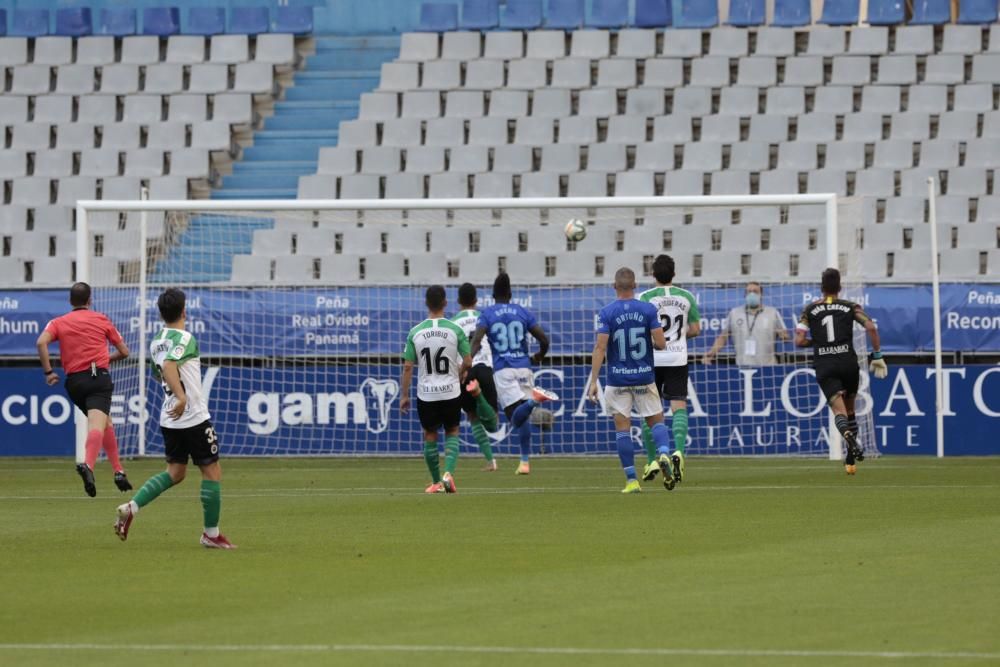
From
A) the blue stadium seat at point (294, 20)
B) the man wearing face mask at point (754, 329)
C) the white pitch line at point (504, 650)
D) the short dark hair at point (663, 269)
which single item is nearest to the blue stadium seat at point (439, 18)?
the blue stadium seat at point (294, 20)

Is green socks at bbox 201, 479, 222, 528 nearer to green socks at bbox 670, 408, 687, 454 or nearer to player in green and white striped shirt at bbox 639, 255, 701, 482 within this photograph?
green socks at bbox 670, 408, 687, 454

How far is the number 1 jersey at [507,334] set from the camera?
63.0 ft

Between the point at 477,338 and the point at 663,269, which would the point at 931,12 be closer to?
the point at 477,338

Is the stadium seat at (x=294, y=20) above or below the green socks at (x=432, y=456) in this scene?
above

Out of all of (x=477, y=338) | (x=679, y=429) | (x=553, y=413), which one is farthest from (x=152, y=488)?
(x=553, y=413)

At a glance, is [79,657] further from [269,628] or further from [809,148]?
[809,148]

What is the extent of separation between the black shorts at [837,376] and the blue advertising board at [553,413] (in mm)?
4141

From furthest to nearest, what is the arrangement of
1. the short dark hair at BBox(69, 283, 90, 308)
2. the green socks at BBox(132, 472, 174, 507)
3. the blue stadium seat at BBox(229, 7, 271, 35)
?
the blue stadium seat at BBox(229, 7, 271, 35)
the short dark hair at BBox(69, 283, 90, 308)
the green socks at BBox(132, 472, 174, 507)

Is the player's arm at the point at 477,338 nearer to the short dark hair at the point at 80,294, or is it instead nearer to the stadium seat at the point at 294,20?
the short dark hair at the point at 80,294

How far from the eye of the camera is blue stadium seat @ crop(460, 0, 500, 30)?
3019cm

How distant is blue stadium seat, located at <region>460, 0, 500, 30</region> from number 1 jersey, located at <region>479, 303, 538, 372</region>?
11.8m

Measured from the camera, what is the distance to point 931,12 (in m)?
29.2

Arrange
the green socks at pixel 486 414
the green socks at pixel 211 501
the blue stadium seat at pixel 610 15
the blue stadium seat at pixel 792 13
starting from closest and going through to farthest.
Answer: the green socks at pixel 211 501, the green socks at pixel 486 414, the blue stadium seat at pixel 792 13, the blue stadium seat at pixel 610 15

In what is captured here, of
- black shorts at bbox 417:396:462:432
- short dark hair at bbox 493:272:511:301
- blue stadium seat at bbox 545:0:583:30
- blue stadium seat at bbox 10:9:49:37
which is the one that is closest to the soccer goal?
short dark hair at bbox 493:272:511:301
